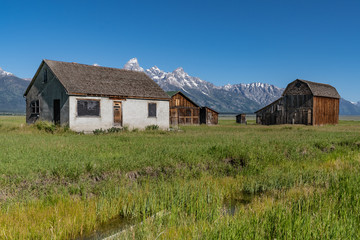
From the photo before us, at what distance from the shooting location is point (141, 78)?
30.8m

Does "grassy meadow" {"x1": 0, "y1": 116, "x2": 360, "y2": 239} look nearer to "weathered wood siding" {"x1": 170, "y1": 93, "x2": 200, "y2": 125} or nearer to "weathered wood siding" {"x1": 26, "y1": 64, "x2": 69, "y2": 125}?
"weathered wood siding" {"x1": 26, "y1": 64, "x2": 69, "y2": 125}

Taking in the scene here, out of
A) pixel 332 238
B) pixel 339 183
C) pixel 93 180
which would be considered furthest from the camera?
pixel 93 180

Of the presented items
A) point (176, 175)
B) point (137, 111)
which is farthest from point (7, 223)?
point (137, 111)

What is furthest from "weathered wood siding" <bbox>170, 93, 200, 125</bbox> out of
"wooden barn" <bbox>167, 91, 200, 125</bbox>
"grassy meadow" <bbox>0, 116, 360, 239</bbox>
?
"grassy meadow" <bbox>0, 116, 360, 239</bbox>

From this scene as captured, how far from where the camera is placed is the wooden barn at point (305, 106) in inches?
1694

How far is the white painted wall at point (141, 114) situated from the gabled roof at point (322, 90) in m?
25.5

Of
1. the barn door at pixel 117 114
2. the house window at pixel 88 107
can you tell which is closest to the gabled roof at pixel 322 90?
the barn door at pixel 117 114

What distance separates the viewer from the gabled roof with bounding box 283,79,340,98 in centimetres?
4334

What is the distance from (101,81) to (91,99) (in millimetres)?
2946

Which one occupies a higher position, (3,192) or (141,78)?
(141,78)

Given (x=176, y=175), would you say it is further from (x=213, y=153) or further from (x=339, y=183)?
(x=339, y=183)

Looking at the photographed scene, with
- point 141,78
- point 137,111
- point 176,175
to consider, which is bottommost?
point 176,175

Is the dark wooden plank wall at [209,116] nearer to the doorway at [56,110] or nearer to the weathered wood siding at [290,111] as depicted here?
the weathered wood siding at [290,111]

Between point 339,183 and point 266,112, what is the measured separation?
140 feet
